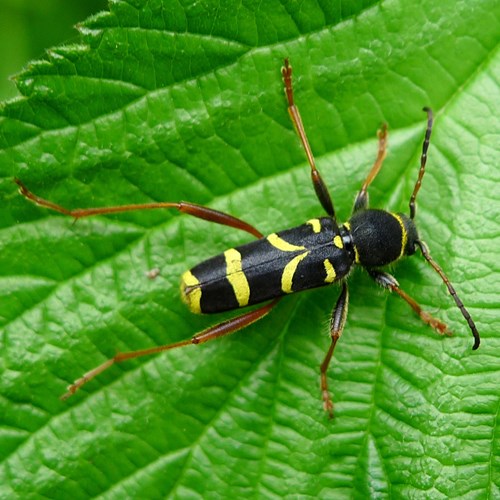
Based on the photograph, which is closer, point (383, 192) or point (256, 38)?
point (256, 38)

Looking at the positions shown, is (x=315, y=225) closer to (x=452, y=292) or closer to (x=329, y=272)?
(x=329, y=272)

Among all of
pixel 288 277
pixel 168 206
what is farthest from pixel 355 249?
pixel 168 206

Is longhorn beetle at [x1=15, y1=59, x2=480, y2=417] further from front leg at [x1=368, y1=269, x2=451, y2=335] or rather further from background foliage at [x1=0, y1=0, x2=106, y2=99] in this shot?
background foliage at [x1=0, y1=0, x2=106, y2=99]

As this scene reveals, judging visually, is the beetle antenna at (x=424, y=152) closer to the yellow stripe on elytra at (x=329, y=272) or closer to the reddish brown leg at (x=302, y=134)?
the reddish brown leg at (x=302, y=134)

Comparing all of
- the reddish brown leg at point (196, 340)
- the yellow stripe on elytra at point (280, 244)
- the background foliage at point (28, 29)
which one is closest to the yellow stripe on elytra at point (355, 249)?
the yellow stripe on elytra at point (280, 244)

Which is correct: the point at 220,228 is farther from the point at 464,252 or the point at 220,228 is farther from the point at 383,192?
the point at 464,252

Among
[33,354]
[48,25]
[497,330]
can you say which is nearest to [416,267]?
[497,330]
